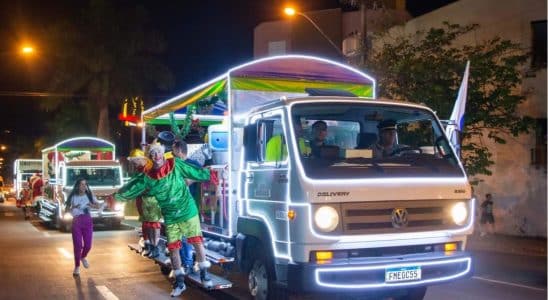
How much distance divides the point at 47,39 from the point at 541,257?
2729cm

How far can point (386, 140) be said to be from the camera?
7688mm

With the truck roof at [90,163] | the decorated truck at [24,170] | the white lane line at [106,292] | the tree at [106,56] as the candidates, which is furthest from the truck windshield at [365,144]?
the decorated truck at [24,170]

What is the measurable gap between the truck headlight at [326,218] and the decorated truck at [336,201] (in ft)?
0.04

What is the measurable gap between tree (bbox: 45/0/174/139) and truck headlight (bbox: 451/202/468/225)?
29.0m

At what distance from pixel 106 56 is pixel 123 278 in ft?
81.1

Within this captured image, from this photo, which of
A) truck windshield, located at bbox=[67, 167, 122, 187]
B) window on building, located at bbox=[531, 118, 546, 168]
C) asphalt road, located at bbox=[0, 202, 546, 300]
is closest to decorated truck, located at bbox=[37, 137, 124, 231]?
truck windshield, located at bbox=[67, 167, 122, 187]

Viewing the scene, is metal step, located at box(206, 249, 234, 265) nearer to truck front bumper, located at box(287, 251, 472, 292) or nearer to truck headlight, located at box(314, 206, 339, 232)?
truck front bumper, located at box(287, 251, 472, 292)

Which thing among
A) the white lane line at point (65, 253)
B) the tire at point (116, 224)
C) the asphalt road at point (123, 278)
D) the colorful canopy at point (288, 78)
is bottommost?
the tire at point (116, 224)

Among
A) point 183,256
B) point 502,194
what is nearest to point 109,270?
point 183,256

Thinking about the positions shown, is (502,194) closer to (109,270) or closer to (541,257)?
(541,257)

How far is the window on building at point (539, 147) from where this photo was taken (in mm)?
19306

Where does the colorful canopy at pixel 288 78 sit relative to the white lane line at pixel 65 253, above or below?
above

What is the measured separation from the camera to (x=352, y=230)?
6.43m

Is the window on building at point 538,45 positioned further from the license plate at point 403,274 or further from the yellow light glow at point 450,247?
the license plate at point 403,274
